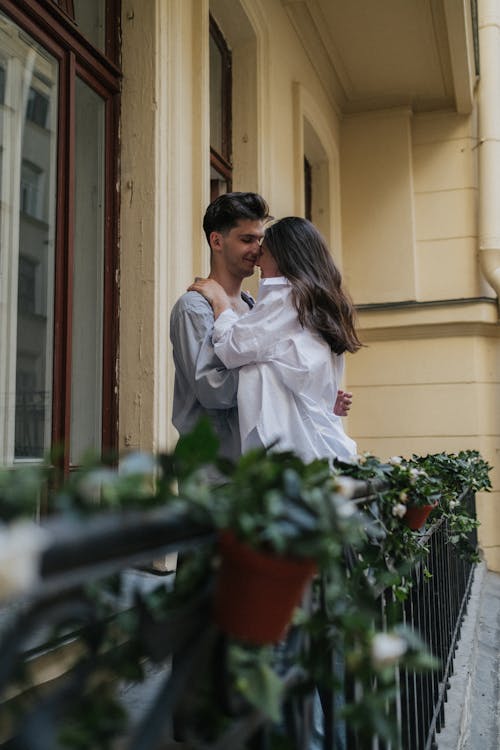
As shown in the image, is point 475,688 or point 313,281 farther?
point 475,688

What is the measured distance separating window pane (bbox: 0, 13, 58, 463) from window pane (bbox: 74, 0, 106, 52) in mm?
334

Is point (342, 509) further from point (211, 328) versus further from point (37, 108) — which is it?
point (37, 108)

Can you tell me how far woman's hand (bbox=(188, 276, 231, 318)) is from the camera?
2572 millimetres

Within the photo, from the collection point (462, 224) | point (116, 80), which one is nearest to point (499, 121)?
point (462, 224)

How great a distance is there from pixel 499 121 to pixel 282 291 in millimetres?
6084

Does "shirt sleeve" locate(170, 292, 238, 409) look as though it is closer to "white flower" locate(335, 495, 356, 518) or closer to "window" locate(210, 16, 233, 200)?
"white flower" locate(335, 495, 356, 518)

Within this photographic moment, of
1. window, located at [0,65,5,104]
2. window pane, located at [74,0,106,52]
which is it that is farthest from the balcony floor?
window pane, located at [74,0,106,52]

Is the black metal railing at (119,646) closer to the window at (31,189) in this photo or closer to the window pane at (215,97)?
the window at (31,189)

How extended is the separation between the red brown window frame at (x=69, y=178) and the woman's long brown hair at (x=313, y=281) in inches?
Answer: 43.9

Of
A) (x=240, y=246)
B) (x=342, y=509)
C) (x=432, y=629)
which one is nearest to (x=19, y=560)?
(x=342, y=509)

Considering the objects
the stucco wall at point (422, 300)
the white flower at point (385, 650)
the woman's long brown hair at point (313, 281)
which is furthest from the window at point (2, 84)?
the stucco wall at point (422, 300)

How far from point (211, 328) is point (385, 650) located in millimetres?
1608

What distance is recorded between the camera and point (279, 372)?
2.38 metres

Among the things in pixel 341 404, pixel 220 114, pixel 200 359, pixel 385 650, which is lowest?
pixel 385 650
